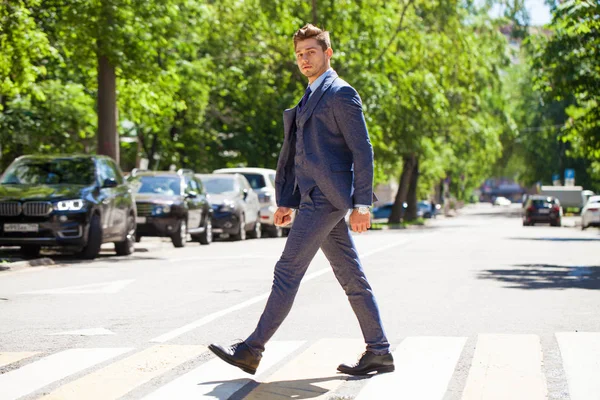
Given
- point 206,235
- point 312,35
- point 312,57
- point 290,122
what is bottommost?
point 206,235

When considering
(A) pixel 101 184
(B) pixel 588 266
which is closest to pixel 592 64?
(B) pixel 588 266

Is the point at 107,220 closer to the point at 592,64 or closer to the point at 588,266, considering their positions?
the point at 588,266

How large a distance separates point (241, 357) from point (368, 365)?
2.46 feet

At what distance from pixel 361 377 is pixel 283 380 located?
0.46 meters

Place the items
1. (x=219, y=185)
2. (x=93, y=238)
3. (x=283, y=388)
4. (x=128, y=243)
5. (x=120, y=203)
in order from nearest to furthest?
(x=283, y=388), (x=93, y=238), (x=120, y=203), (x=128, y=243), (x=219, y=185)

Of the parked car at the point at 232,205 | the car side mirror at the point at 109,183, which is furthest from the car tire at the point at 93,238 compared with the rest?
the parked car at the point at 232,205

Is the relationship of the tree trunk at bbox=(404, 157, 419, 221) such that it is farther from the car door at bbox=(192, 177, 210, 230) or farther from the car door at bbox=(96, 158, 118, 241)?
the car door at bbox=(96, 158, 118, 241)

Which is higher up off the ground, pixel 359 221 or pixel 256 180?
pixel 256 180

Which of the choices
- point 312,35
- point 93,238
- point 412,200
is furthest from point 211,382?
point 412,200

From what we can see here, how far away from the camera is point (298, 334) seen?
895 cm

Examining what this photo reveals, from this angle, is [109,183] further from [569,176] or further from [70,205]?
[569,176]

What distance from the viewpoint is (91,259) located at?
2005 centimetres

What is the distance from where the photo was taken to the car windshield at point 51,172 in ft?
66.6

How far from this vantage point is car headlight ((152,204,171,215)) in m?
25.6
